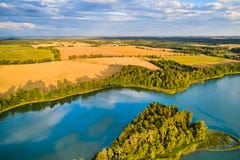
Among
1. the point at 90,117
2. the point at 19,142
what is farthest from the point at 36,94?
the point at 19,142

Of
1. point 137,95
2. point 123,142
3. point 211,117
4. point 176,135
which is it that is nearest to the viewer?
point 123,142

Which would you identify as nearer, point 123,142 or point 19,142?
point 123,142

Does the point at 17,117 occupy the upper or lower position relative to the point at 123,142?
lower

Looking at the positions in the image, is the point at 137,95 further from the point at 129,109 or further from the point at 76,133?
the point at 76,133

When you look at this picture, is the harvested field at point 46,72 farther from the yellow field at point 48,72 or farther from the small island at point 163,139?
the small island at point 163,139

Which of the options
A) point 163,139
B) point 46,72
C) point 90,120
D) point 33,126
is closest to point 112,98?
point 90,120

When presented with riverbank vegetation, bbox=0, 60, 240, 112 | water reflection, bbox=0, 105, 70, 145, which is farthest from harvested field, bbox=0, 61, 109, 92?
water reflection, bbox=0, 105, 70, 145

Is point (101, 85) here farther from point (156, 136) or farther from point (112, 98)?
point (156, 136)

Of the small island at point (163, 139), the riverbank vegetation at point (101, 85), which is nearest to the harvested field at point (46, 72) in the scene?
the riverbank vegetation at point (101, 85)

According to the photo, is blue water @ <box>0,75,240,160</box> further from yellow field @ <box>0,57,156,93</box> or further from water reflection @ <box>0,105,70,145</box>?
yellow field @ <box>0,57,156,93</box>
